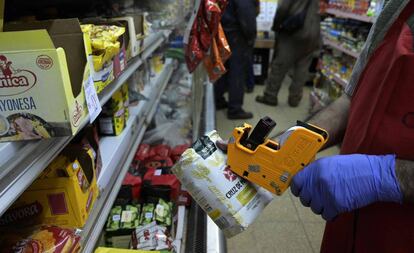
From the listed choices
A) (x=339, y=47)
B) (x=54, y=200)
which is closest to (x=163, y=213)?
(x=54, y=200)

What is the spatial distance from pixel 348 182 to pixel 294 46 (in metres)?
3.81

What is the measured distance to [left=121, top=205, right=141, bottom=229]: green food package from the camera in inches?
59.4

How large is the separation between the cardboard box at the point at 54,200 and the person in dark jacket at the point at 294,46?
12.4 feet

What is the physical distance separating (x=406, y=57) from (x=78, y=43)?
→ 83cm

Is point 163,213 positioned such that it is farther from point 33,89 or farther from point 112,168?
point 33,89

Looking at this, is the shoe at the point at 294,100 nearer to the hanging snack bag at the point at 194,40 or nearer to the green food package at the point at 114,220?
the hanging snack bag at the point at 194,40

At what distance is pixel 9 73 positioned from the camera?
0.70 meters

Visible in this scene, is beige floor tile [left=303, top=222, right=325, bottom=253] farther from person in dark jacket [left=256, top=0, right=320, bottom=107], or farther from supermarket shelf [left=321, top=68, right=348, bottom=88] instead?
person in dark jacket [left=256, top=0, right=320, bottom=107]

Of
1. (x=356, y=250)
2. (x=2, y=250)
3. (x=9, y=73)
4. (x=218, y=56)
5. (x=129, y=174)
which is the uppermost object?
(x=9, y=73)

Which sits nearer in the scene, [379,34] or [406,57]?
[406,57]

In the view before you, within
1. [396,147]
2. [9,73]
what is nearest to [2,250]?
[9,73]

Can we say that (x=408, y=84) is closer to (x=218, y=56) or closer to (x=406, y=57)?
(x=406, y=57)

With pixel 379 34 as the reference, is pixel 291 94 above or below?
below

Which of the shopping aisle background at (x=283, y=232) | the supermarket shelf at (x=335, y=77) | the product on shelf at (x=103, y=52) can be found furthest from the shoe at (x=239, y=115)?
the product on shelf at (x=103, y=52)
